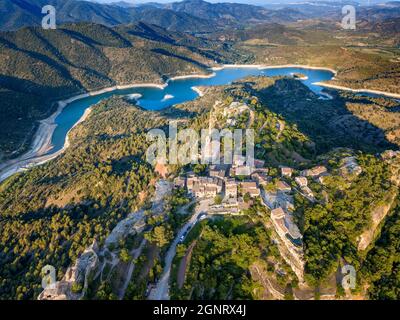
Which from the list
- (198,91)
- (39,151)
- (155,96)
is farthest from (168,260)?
(155,96)

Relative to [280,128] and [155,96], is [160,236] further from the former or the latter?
[155,96]

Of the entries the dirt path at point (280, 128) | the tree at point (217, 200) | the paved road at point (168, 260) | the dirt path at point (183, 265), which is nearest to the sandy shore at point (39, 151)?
the dirt path at point (280, 128)

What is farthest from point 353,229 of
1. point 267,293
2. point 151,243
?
point 151,243

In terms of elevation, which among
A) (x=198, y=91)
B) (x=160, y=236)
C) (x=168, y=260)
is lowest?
(x=168, y=260)

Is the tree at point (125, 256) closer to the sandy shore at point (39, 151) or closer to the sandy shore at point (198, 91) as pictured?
the sandy shore at point (39, 151)

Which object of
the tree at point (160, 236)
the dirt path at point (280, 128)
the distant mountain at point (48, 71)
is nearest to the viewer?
the tree at point (160, 236)

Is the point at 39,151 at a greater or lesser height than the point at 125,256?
lesser

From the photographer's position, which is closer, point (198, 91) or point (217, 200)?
point (217, 200)
